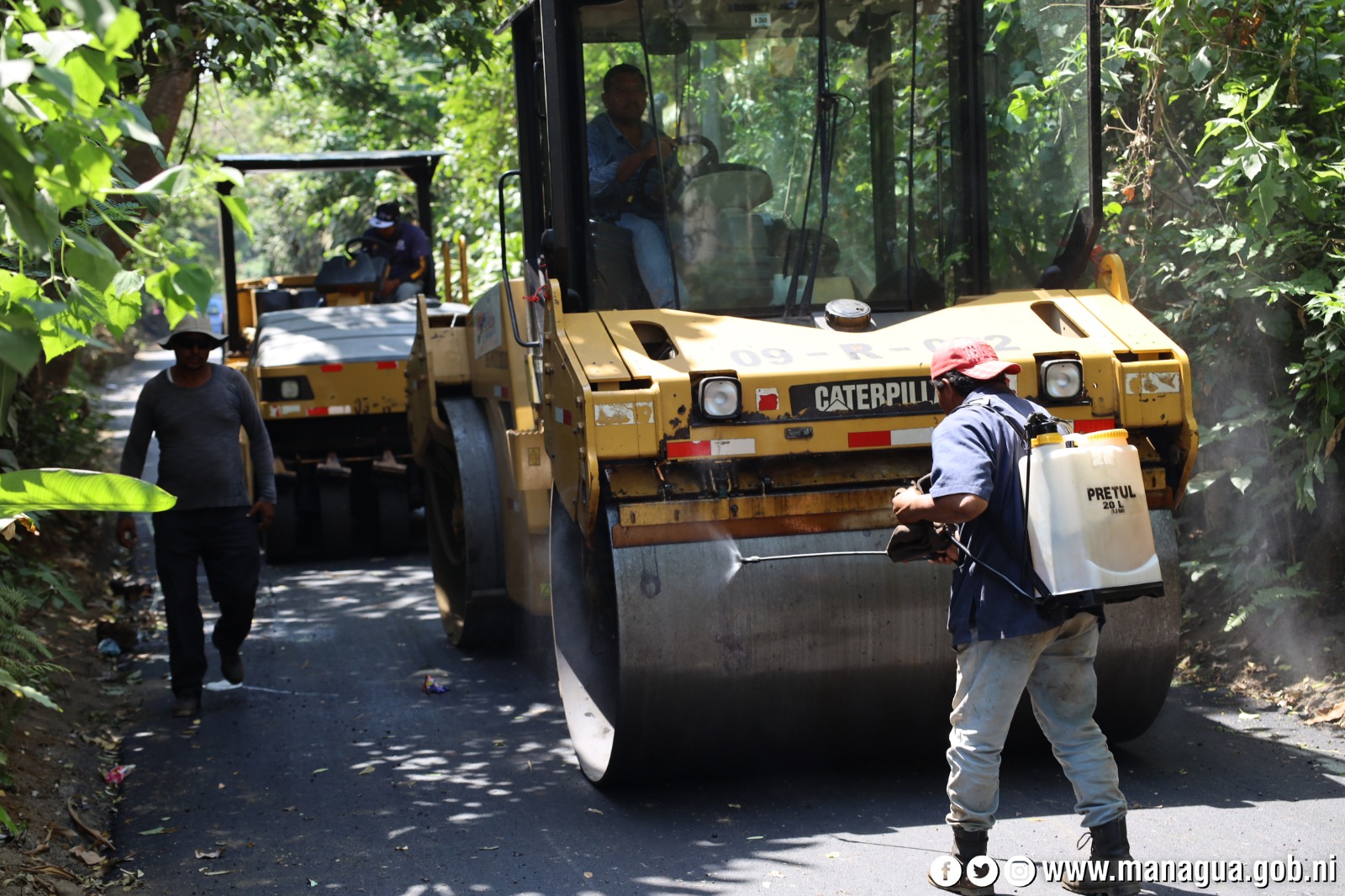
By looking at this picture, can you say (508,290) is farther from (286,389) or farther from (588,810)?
(286,389)

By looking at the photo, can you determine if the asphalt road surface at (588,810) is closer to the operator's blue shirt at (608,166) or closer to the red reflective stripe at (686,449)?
the red reflective stripe at (686,449)

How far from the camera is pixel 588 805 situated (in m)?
5.26

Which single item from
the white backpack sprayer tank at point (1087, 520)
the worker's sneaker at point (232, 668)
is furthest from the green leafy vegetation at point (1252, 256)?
the worker's sneaker at point (232, 668)

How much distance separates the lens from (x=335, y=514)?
1120 cm

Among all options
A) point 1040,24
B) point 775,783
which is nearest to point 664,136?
point 1040,24

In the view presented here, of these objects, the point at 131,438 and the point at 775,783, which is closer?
Result: the point at 775,783

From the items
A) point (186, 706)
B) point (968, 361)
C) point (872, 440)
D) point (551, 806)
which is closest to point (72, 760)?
point (186, 706)

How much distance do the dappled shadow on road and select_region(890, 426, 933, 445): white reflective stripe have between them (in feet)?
3.99

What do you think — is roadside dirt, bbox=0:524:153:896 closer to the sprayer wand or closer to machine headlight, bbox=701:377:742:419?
the sprayer wand

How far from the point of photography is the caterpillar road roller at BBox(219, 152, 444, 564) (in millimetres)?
11094

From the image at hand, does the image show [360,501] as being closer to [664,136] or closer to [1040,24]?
[664,136]

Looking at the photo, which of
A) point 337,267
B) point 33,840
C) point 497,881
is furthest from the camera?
point 337,267

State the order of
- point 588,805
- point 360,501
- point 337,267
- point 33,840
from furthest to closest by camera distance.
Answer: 1. point 337,267
2. point 360,501
3. point 588,805
4. point 33,840

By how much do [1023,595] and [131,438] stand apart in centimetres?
485
